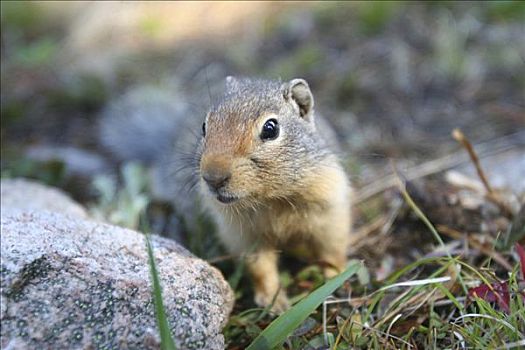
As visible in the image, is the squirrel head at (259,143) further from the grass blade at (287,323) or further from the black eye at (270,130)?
the grass blade at (287,323)

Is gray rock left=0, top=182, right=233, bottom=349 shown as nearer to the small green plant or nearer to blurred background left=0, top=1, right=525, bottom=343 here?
blurred background left=0, top=1, right=525, bottom=343

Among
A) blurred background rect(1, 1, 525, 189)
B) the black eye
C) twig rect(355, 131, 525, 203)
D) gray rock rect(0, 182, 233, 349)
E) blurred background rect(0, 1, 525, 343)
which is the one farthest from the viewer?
blurred background rect(1, 1, 525, 189)

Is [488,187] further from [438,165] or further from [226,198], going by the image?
[226,198]

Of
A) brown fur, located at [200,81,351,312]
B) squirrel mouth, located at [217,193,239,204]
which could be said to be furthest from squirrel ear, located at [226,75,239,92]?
squirrel mouth, located at [217,193,239,204]

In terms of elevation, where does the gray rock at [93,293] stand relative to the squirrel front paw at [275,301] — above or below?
above

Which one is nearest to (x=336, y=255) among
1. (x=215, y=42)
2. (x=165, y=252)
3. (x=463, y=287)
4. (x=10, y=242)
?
(x=463, y=287)

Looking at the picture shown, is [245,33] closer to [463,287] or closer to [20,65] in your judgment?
[20,65]

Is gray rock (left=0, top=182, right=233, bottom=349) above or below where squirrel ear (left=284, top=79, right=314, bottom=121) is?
below

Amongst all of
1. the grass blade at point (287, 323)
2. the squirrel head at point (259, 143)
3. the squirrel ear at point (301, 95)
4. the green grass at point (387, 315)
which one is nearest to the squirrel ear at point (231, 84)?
the squirrel head at point (259, 143)

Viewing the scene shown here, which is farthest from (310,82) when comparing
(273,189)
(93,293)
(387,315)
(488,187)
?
(93,293)
